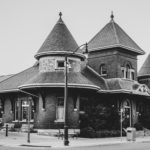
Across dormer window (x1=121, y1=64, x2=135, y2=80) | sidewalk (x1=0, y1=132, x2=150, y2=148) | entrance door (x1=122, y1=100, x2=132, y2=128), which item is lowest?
sidewalk (x1=0, y1=132, x2=150, y2=148)

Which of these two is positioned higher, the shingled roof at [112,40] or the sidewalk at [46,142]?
the shingled roof at [112,40]

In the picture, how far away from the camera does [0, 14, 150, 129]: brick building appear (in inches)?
1345

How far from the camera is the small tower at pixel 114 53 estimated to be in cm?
4038

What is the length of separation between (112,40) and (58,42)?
7.56 m

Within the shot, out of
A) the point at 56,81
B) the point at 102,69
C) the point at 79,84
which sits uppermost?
the point at 102,69

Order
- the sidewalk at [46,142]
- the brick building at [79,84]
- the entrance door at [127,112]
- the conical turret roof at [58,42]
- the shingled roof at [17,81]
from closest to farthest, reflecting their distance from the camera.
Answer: the sidewalk at [46,142]
the brick building at [79,84]
the conical turret roof at [58,42]
the shingled roof at [17,81]
the entrance door at [127,112]

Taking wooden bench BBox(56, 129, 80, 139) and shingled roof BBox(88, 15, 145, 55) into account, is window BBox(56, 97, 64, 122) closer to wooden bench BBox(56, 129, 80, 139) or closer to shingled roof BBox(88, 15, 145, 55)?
wooden bench BBox(56, 129, 80, 139)

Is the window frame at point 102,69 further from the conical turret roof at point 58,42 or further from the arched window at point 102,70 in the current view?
the conical turret roof at point 58,42

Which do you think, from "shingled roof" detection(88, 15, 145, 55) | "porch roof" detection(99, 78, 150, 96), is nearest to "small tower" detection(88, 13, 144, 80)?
"shingled roof" detection(88, 15, 145, 55)

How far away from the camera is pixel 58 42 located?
35344 millimetres

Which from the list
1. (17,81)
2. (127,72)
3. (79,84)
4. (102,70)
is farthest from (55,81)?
(127,72)

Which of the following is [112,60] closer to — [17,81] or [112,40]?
[112,40]

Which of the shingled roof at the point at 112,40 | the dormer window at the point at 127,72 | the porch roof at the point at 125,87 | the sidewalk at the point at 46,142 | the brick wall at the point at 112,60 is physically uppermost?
the shingled roof at the point at 112,40

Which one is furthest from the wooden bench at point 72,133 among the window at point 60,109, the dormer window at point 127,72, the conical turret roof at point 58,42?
the dormer window at point 127,72
